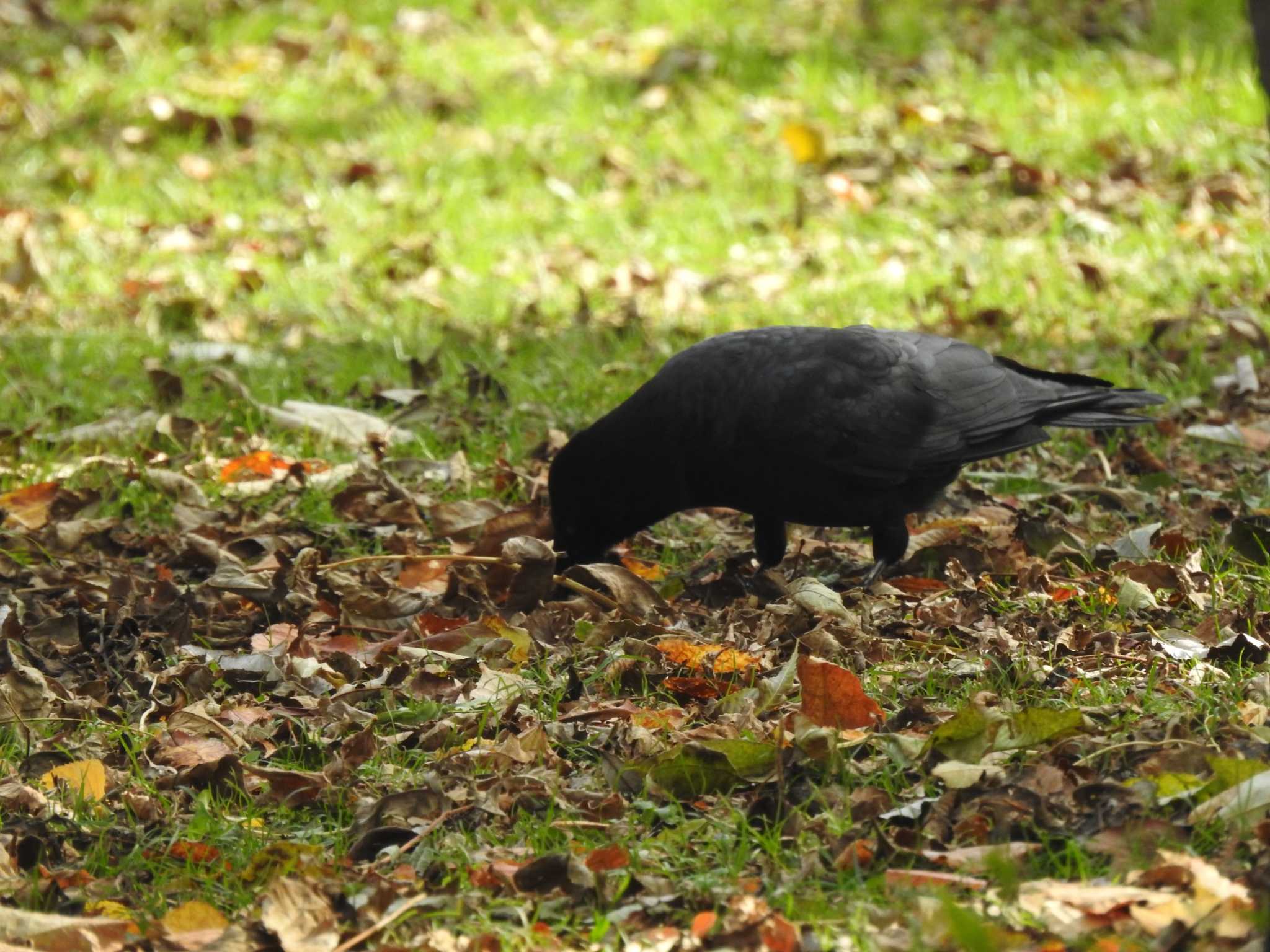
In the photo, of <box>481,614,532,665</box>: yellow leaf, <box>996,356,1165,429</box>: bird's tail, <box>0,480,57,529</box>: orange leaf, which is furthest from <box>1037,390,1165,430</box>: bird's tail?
<box>0,480,57,529</box>: orange leaf

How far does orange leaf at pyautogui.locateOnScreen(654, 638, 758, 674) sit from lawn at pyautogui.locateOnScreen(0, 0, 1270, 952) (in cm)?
1

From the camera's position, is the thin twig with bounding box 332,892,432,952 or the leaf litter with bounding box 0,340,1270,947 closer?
the thin twig with bounding box 332,892,432,952

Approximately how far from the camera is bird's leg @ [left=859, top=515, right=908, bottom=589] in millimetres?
4465

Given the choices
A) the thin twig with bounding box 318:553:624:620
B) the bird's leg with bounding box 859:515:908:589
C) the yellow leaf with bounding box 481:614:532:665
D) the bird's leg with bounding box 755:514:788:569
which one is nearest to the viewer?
the yellow leaf with bounding box 481:614:532:665

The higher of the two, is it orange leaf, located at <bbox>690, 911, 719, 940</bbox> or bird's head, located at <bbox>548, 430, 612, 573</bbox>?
orange leaf, located at <bbox>690, 911, 719, 940</bbox>

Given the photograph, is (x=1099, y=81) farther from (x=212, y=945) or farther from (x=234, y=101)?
(x=212, y=945)

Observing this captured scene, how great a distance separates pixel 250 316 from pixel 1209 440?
4.31 meters

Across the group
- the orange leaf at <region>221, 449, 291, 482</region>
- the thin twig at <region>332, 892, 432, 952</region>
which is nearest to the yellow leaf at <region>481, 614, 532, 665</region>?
the thin twig at <region>332, 892, 432, 952</region>

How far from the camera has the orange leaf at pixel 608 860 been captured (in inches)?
112

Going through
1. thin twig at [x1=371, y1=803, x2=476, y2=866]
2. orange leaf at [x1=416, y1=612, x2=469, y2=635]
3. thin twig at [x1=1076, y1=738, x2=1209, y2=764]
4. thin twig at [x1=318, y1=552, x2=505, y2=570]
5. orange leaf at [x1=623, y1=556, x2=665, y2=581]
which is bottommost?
orange leaf at [x1=623, y1=556, x2=665, y2=581]

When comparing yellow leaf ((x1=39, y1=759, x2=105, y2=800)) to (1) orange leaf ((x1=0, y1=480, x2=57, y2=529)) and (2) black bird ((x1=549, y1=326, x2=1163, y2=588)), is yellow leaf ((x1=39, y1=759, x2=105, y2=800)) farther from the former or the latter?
(1) orange leaf ((x1=0, y1=480, x2=57, y2=529))

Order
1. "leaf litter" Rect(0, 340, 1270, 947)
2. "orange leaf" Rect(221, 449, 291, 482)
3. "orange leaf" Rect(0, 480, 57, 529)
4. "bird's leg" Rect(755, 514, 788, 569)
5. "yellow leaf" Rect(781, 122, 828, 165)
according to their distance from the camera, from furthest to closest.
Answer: "yellow leaf" Rect(781, 122, 828, 165) → "orange leaf" Rect(221, 449, 291, 482) → "orange leaf" Rect(0, 480, 57, 529) → "bird's leg" Rect(755, 514, 788, 569) → "leaf litter" Rect(0, 340, 1270, 947)

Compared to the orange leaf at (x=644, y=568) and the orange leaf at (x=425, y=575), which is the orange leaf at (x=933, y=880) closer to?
the orange leaf at (x=644, y=568)

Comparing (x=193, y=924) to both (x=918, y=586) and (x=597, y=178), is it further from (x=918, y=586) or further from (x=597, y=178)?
(x=597, y=178)
